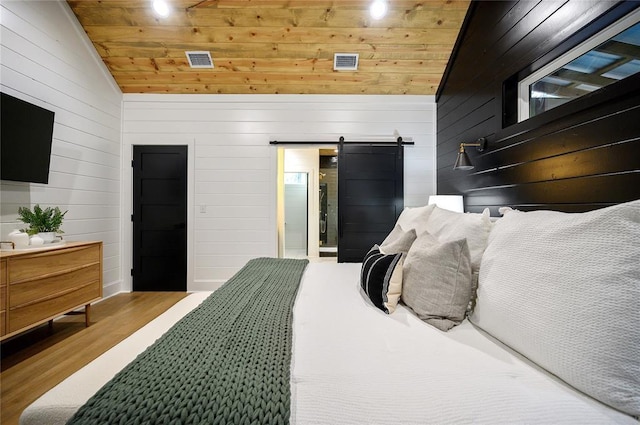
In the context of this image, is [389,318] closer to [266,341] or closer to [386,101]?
[266,341]

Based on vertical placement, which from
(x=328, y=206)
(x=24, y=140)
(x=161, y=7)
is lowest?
(x=328, y=206)

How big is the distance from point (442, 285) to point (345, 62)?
2.95m

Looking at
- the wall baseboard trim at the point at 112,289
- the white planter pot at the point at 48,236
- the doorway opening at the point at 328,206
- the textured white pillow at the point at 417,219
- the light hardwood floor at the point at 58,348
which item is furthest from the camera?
the doorway opening at the point at 328,206

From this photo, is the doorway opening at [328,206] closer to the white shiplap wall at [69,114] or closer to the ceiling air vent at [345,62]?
the ceiling air vent at [345,62]

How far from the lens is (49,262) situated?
2131mm

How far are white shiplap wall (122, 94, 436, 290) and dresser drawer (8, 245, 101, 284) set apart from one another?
4.16 feet

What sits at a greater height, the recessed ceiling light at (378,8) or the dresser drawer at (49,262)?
the recessed ceiling light at (378,8)

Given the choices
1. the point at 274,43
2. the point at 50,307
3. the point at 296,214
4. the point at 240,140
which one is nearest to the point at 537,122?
the point at 274,43

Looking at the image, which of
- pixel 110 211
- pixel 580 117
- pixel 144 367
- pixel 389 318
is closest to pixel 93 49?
pixel 110 211

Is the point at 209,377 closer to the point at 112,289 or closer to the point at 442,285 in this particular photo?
the point at 442,285

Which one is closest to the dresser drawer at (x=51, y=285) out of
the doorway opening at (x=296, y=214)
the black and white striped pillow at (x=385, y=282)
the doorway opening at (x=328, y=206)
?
the black and white striped pillow at (x=385, y=282)

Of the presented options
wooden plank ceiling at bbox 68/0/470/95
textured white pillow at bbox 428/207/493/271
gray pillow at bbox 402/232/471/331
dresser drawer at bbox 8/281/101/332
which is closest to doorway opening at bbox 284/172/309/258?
wooden plank ceiling at bbox 68/0/470/95

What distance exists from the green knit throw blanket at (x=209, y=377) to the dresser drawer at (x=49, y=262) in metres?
1.72

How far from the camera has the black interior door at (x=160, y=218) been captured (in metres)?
3.70
